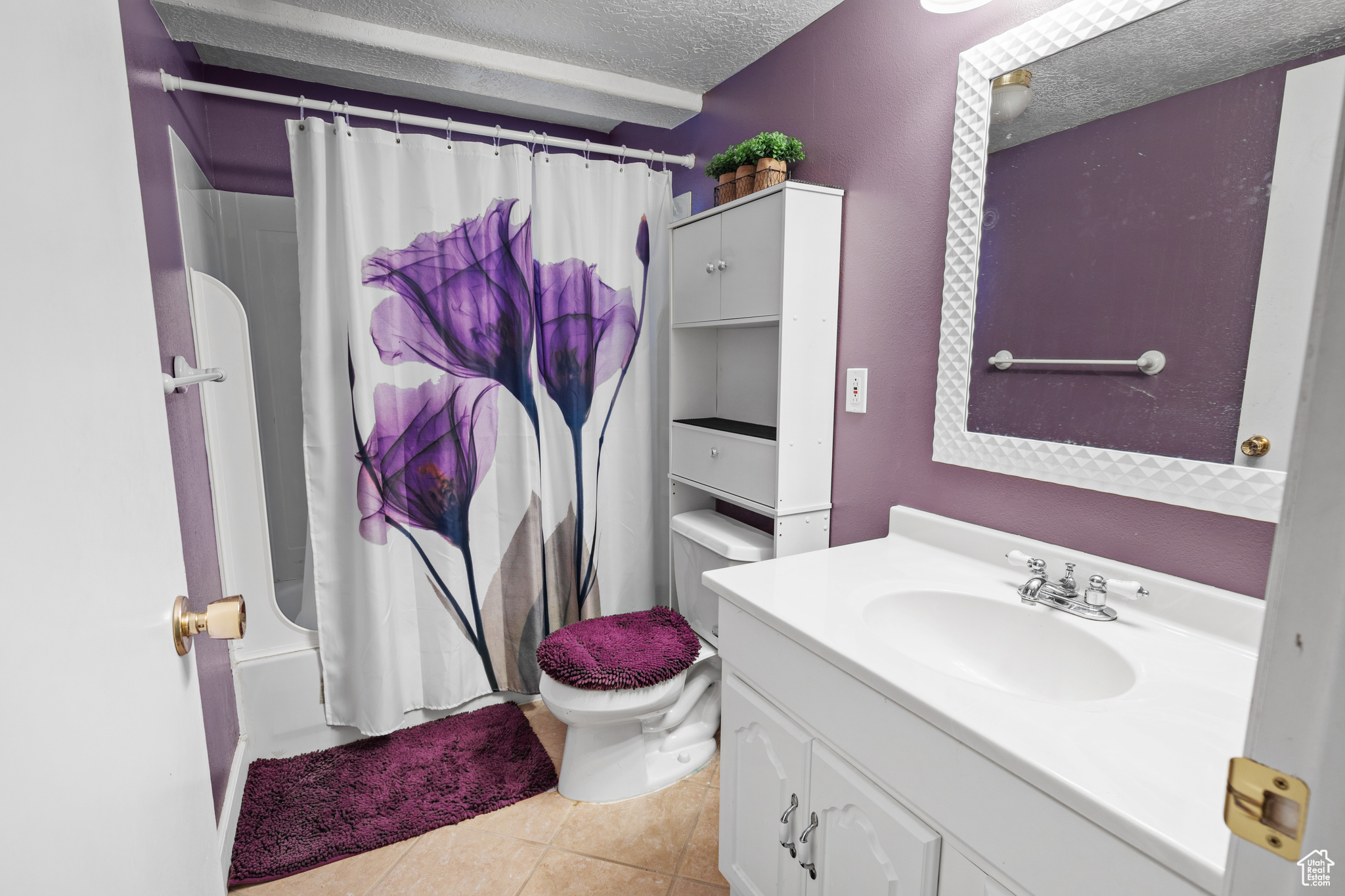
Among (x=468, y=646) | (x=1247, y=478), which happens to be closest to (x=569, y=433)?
(x=468, y=646)

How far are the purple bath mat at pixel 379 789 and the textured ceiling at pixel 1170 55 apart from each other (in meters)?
2.13

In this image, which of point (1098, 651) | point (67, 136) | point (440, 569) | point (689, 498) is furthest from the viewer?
point (689, 498)

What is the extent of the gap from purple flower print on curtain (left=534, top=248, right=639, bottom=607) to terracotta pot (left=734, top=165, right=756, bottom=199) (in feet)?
1.93

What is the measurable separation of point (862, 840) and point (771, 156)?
1665mm

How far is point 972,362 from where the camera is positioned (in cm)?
142

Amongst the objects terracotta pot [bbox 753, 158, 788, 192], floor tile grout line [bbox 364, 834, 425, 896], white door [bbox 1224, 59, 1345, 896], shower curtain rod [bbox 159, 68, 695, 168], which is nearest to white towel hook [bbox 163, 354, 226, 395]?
shower curtain rod [bbox 159, 68, 695, 168]

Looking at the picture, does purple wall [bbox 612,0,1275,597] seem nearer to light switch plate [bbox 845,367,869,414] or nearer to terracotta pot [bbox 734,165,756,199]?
light switch plate [bbox 845,367,869,414]

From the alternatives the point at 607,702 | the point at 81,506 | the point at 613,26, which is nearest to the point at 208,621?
the point at 81,506

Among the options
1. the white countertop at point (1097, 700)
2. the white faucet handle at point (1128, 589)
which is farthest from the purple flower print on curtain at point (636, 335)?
the white faucet handle at point (1128, 589)

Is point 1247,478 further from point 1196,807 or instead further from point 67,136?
point 67,136

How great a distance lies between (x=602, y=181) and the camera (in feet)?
7.19

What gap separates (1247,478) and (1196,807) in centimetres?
60

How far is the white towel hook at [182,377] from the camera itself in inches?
Result: 53.3

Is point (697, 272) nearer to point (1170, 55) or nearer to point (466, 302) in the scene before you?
point (466, 302)
